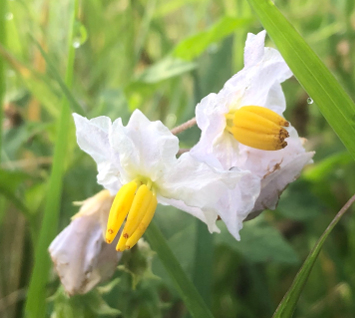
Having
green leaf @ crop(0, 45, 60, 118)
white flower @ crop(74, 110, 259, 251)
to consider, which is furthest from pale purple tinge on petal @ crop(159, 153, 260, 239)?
green leaf @ crop(0, 45, 60, 118)

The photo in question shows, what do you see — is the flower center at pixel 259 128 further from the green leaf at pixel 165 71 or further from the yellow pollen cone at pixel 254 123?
the green leaf at pixel 165 71

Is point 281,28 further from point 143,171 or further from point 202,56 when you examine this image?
point 202,56

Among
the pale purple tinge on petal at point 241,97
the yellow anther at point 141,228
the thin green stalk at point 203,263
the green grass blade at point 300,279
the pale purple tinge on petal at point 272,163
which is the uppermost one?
the pale purple tinge on petal at point 241,97

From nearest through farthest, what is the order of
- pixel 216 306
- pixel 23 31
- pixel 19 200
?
pixel 19 200 < pixel 216 306 < pixel 23 31

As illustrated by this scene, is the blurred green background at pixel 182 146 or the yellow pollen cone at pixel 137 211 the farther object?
the blurred green background at pixel 182 146

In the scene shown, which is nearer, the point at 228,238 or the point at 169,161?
the point at 169,161

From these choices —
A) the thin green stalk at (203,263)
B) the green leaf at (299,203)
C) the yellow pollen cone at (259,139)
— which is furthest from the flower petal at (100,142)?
the green leaf at (299,203)

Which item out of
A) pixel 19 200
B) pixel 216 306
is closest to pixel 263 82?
pixel 19 200

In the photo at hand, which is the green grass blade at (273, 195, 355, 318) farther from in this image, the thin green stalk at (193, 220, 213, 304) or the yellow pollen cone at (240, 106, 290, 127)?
the thin green stalk at (193, 220, 213, 304)
